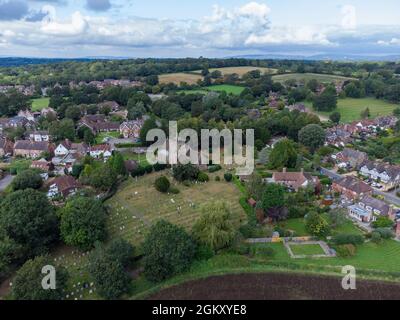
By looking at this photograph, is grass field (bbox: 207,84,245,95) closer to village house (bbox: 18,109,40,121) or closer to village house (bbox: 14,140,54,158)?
village house (bbox: 18,109,40,121)

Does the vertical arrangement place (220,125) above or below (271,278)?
above

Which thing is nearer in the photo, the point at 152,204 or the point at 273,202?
the point at 273,202

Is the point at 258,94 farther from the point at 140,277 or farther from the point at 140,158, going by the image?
the point at 140,277

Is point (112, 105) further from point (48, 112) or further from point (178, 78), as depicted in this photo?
point (178, 78)

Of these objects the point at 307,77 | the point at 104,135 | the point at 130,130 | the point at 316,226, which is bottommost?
the point at 316,226

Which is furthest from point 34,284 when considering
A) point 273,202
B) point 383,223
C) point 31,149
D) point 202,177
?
point 31,149

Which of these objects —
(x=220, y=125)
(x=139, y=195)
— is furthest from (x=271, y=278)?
(x=220, y=125)

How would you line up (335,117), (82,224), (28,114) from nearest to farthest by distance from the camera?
1. (82,224)
2. (335,117)
3. (28,114)
